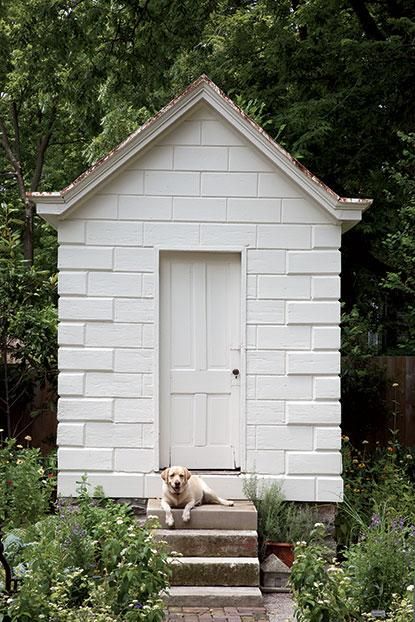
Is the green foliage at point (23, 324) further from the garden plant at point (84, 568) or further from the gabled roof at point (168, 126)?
the garden plant at point (84, 568)

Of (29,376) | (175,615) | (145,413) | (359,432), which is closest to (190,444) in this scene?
(145,413)

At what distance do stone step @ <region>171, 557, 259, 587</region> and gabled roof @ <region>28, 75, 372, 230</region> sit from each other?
3260 mm

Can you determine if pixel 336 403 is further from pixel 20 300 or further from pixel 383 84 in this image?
pixel 383 84

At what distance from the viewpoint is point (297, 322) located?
809 cm

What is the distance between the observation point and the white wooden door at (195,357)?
26.8 ft

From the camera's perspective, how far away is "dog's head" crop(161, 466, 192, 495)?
289 inches

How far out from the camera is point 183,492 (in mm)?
7516

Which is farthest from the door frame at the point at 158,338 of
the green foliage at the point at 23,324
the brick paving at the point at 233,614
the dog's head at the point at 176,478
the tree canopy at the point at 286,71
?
the tree canopy at the point at 286,71

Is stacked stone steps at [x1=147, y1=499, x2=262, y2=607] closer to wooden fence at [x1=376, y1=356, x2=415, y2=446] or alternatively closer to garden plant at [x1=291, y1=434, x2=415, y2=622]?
garden plant at [x1=291, y1=434, x2=415, y2=622]

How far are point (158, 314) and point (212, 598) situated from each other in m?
2.62

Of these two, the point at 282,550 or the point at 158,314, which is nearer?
the point at 282,550

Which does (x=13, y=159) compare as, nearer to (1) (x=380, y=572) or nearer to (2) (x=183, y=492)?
(2) (x=183, y=492)

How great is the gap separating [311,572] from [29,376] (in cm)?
639

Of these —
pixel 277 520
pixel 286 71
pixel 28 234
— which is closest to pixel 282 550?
pixel 277 520
